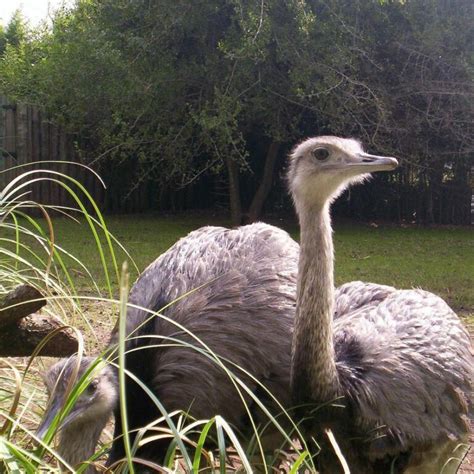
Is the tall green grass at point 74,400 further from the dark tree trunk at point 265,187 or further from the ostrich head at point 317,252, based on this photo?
the dark tree trunk at point 265,187

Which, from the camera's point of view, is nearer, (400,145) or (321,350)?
(321,350)

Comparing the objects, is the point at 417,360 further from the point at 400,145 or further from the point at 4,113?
the point at 4,113

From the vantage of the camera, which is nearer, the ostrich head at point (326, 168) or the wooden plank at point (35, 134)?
the ostrich head at point (326, 168)

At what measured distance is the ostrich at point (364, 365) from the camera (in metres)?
2.91

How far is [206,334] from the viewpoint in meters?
3.19

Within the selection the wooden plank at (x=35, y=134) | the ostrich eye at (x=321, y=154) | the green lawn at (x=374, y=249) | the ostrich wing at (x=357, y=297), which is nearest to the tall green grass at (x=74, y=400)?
the ostrich wing at (x=357, y=297)

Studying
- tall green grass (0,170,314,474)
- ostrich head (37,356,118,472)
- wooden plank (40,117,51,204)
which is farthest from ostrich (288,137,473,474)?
wooden plank (40,117,51,204)

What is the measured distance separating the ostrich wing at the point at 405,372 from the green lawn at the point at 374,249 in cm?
367

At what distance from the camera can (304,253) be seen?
119 inches

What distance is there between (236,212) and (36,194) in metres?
3.26

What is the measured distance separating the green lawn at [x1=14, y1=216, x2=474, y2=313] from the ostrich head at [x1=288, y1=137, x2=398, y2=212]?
4156mm

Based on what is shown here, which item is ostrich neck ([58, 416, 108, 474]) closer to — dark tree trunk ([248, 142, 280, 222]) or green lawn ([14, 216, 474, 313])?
green lawn ([14, 216, 474, 313])

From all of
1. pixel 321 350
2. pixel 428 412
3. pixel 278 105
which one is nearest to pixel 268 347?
pixel 321 350

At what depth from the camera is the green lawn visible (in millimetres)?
8234
